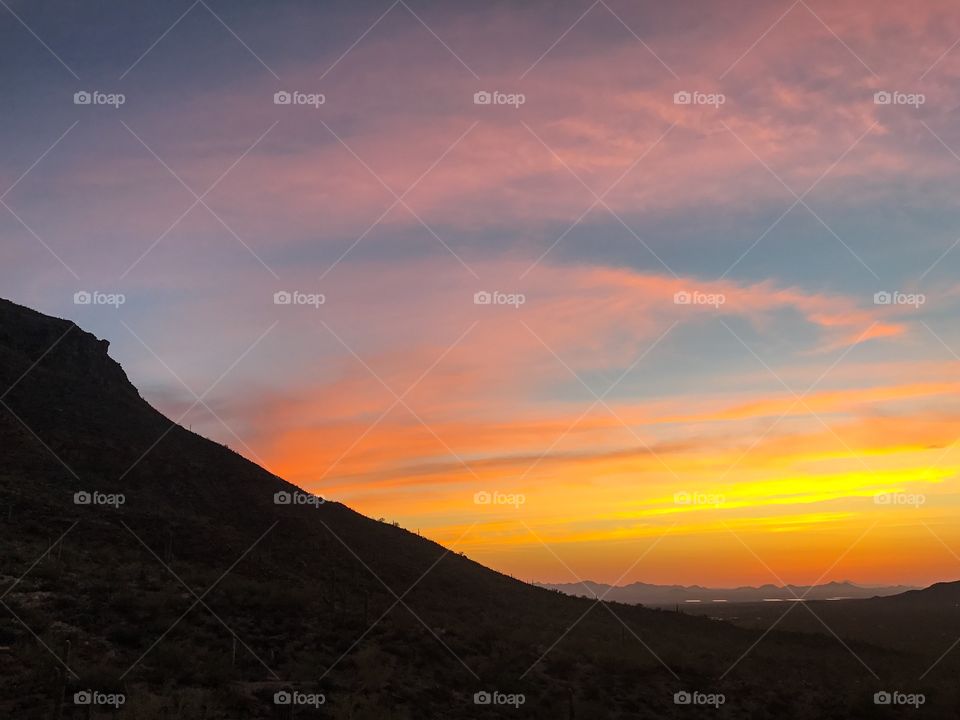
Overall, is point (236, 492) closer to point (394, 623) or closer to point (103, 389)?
point (103, 389)

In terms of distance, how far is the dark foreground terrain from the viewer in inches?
782

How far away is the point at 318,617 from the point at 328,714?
8804 mm

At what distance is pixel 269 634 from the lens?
25.2 meters

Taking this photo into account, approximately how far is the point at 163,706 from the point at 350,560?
3935cm

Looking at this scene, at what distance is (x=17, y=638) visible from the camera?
20.3 metres

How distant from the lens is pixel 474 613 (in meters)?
43.7

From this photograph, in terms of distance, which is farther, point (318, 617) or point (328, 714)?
point (318, 617)

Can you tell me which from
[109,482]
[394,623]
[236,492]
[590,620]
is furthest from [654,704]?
[236,492]

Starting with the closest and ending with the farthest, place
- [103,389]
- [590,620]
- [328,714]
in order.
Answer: [328,714]
[590,620]
[103,389]

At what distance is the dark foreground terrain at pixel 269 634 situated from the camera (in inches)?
782

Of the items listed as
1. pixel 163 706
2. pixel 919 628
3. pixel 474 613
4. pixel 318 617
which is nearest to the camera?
pixel 163 706

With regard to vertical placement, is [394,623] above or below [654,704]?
above

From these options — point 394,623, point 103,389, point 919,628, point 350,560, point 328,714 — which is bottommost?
point 919,628

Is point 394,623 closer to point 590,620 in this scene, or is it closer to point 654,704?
point 654,704
